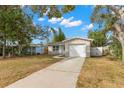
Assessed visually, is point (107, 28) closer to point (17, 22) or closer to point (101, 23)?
point (101, 23)

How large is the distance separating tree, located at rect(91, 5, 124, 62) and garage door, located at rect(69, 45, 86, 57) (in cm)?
818

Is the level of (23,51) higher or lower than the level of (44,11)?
lower

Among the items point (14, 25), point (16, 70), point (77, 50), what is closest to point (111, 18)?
point (16, 70)

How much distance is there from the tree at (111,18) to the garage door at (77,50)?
8181 mm

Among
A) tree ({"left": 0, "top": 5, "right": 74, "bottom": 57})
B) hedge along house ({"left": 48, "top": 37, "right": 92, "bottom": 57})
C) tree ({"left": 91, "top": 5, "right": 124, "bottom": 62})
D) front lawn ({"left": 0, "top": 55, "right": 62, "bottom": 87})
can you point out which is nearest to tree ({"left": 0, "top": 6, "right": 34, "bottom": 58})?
tree ({"left": 0, "top": 5, "right": 74, "bottom": 57})

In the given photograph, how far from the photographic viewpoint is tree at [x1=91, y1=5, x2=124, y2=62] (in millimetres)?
17359

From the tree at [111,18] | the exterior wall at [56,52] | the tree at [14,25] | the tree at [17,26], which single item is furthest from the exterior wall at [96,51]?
the tree at [111,18]

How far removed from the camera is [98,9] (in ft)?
62.4

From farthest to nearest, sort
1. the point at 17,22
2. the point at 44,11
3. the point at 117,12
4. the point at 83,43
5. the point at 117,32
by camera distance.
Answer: the point at 83,43 < the point at 17,22 < the point at 117,32 < the point at 117,12 < the point at 44,11

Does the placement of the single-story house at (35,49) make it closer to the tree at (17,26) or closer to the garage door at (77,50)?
the tree at (17,26)

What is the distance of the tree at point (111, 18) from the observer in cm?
1736

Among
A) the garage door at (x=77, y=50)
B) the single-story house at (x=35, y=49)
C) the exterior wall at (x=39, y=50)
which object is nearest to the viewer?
the garage door at (x=77, y=50)
